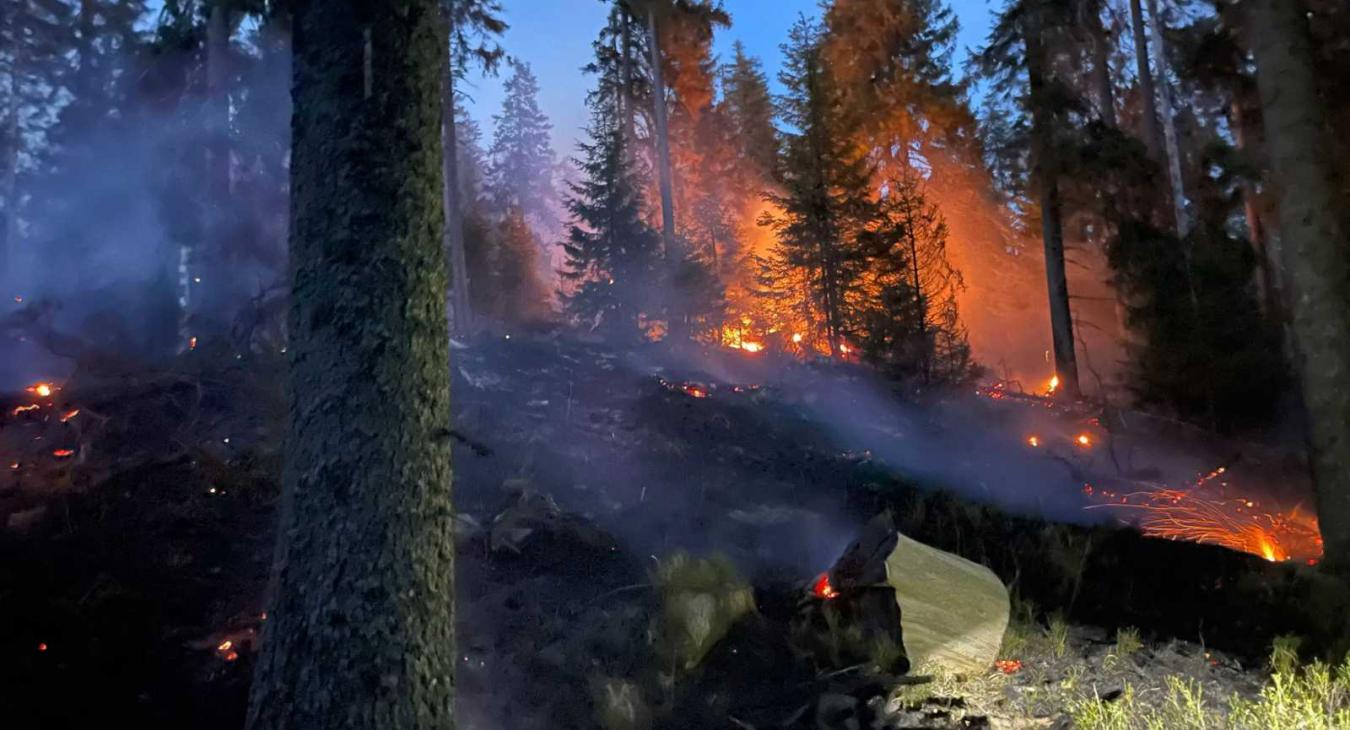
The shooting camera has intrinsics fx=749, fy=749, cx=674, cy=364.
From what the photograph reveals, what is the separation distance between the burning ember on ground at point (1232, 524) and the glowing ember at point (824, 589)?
4286 millimetres

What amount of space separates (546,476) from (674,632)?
174 inches

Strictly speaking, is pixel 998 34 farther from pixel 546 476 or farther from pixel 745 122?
pixel 745 122

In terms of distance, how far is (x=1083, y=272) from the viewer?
30.9 metres

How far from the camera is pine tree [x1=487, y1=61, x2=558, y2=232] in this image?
53.9 m

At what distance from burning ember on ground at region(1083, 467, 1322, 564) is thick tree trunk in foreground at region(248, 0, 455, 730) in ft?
24.9

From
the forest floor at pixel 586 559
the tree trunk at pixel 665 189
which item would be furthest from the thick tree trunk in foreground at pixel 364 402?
the tree trunk at pixel 665 189

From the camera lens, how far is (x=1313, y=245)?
6430 millimetres

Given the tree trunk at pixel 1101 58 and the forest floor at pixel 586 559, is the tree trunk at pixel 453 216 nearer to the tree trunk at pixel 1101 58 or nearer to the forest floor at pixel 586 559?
the forest floor at pixel 586 559

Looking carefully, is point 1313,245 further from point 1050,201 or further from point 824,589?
point 1050,201

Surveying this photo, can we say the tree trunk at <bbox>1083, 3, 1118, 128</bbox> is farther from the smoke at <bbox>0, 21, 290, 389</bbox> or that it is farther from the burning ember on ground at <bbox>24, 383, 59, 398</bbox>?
the burning ember on ground at <bbox>24, 383, 59, 398</bbox>

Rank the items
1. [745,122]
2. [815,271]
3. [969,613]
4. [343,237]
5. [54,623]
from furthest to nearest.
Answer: [745,122], [815,271], [969,613], [54,623], [343,237]

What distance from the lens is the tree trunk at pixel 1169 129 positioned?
56.0ft

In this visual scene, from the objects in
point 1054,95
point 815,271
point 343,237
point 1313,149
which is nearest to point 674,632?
point 343,237

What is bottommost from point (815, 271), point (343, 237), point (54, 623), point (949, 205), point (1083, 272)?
point (54, 623)
